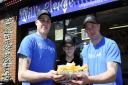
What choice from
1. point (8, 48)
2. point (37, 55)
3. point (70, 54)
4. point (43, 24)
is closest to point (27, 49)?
point (37, 55)

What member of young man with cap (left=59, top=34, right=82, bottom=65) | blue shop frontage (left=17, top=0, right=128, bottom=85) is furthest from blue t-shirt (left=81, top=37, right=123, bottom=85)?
blue shop frontage (left=17, top=0, right=128, bottom=85)

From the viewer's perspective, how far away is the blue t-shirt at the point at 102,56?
12.5 feet

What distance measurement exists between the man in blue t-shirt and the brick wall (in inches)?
310

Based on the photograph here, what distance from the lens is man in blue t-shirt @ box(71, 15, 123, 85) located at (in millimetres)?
3639

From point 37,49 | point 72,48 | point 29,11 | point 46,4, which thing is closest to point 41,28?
point 37,49

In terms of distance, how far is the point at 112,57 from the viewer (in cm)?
377

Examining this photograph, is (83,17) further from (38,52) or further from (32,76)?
(32,76)

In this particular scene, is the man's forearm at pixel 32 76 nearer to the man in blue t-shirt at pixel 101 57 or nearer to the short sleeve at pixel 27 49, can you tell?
the short sleeve at pixel 27 49

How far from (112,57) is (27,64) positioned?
94cm

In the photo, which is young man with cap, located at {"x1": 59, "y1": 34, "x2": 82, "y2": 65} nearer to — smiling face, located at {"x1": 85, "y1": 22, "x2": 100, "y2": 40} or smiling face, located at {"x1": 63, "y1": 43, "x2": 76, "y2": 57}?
smiling face, located at {"x1": 63, "y1": 43, "x2": 76, "y2": 57}

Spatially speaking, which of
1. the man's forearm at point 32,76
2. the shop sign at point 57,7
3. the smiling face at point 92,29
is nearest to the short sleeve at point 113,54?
the smiling face at point 92,29

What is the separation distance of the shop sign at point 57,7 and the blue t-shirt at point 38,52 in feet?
13.8

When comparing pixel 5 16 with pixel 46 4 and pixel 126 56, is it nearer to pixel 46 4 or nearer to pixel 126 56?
pixel 46 4

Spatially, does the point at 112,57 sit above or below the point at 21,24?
below
